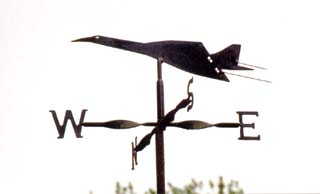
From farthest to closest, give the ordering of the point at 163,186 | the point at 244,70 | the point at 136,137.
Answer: the point at 244,70, the point at 136,137, the point at 163,186

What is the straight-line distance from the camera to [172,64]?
409 centimetres

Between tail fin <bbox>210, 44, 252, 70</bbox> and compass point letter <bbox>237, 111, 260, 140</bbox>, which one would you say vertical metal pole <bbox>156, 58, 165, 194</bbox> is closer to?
tail fin <bbox>210, 44, 252, 70</bbox>

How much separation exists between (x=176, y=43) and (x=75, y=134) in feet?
2.62

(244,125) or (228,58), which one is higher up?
(228,58)

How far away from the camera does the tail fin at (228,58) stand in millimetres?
4215

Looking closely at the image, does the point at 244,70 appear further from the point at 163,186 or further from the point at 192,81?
the point at 163,186

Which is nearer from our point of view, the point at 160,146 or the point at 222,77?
the point at 160,146

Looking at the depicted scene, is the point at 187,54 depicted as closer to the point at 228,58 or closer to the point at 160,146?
the point at 228,58

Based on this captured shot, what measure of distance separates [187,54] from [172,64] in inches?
4.3

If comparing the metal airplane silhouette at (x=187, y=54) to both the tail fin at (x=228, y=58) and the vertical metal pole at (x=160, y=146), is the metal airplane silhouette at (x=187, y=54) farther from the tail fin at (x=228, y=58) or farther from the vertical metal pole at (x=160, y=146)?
the vertical metal pole at (x=160, y=146)

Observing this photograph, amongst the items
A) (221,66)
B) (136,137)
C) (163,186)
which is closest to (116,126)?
(136,137)

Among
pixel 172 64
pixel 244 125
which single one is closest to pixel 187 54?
pixel 172 64

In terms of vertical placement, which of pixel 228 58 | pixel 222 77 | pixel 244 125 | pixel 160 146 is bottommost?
pixel 160 146

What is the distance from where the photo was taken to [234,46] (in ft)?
14.0
